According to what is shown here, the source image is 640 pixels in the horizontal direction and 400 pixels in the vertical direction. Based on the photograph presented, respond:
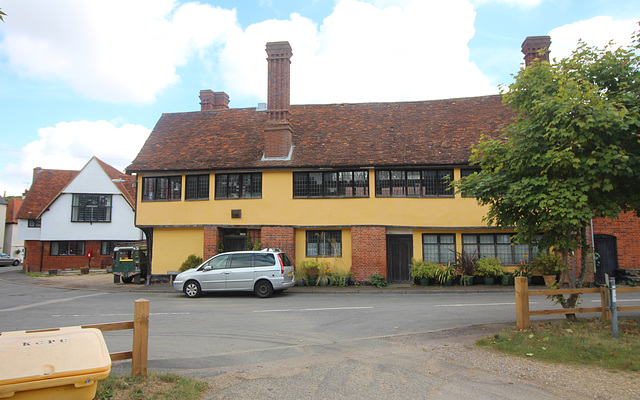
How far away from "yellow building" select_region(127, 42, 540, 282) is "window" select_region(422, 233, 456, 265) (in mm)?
45

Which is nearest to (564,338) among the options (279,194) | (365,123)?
(279,194)

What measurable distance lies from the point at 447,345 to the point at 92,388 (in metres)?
6.08

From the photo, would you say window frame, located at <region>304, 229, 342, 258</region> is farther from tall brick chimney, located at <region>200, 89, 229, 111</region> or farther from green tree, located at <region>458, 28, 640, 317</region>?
tall brick chimney, located at <region>200, 89, 229, 111</region>

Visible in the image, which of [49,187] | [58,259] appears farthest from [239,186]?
[49,187]

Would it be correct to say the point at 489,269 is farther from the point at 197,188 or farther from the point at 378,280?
the point at 197,188

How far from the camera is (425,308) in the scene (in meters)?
12.7

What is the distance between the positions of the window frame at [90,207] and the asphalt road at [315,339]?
20868mm

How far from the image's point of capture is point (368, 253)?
19406 mm

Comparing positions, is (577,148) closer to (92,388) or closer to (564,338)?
(564,338)

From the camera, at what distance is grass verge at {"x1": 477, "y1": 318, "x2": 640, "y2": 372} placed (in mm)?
6742

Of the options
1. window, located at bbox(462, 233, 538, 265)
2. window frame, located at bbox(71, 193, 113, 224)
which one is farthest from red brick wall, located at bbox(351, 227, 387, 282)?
window frame, located at bbox(71, 193, 113, 224)

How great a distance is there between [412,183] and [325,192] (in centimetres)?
396

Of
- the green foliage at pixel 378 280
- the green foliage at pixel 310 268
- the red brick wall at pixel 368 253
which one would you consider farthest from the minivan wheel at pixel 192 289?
the green foliage at pixel 378 280

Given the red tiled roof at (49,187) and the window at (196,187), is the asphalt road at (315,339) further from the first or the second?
the red tiled roof at (49,187)
